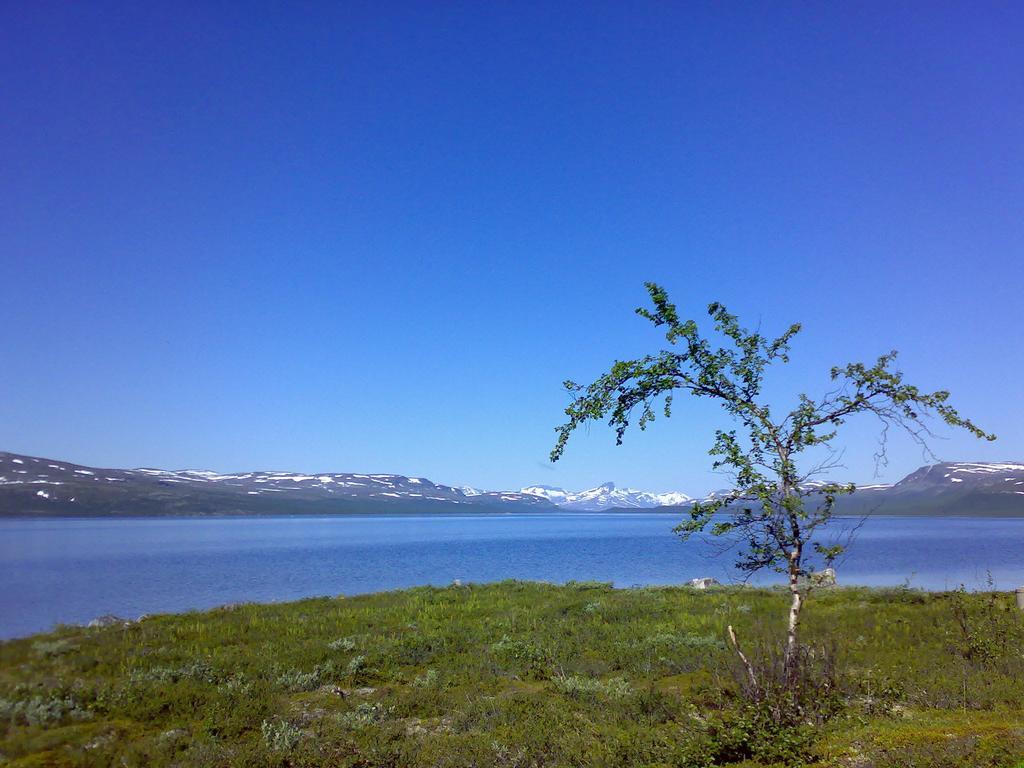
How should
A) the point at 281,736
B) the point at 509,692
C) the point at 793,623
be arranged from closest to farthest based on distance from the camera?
the point at 793,623
the point at 281,736
the point at 509,692

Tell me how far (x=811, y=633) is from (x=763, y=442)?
12.8 meters

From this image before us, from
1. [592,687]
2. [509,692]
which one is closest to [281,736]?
[509,692]

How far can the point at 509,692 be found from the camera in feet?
51.0

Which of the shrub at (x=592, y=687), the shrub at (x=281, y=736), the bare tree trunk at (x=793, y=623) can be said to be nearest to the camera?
the bare tree trunk at (x=793, y=623)

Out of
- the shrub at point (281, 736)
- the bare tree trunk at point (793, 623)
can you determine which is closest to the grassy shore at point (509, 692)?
the shrub at point (281, 736)

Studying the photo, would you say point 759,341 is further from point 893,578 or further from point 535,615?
point 893,578

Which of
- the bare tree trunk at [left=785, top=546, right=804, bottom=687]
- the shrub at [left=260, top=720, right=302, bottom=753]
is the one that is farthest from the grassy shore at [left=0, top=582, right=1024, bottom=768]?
the bare tree trunk at [left=785, top=546, right=804, bottom=687]

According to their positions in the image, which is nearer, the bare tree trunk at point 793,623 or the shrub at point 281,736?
the bare tree trunk at point 793,623

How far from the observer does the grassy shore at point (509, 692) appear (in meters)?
A: 9.05

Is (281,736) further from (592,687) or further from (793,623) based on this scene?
(793,623)

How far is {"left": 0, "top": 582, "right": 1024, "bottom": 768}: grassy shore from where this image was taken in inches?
356

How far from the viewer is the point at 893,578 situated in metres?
53.8

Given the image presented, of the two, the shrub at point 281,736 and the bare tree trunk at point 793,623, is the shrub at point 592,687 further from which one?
the shrub at point 281,736

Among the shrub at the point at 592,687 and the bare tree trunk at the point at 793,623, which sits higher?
the bare tree trunk at the point at 793,623
